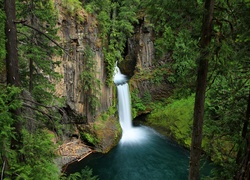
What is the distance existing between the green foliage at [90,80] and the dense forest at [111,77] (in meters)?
0.07

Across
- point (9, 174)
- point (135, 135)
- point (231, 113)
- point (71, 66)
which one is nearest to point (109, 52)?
point (71, 66)

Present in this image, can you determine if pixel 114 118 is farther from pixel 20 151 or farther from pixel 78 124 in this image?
pixel 20 151

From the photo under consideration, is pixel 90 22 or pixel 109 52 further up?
pixel 90 22

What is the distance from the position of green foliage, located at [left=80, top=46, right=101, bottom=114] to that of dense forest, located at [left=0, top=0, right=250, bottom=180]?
7 centimetres

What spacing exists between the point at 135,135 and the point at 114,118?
2.34 metres

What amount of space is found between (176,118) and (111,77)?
6498mm

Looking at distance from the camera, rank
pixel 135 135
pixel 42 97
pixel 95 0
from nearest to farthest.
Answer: pixel 42 97 → pixel 95 0 → pixel 135 135

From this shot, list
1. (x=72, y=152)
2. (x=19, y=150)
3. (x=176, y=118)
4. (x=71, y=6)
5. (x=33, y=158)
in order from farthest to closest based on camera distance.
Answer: (x=176, y=118)
(x=72, y=152)
(x=71, y=6)
(x=33, y=158)
(x=19, y=150)

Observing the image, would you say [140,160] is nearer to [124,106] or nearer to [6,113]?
[124,106]

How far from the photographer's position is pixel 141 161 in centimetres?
1378

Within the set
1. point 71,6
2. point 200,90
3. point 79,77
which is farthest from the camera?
point 79,77

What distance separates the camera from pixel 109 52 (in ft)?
55.3

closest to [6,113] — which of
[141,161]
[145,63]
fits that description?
[141,161]

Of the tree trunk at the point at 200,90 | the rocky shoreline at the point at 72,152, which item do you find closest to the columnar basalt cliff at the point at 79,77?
the rocky shoreline at the point at 72,152
